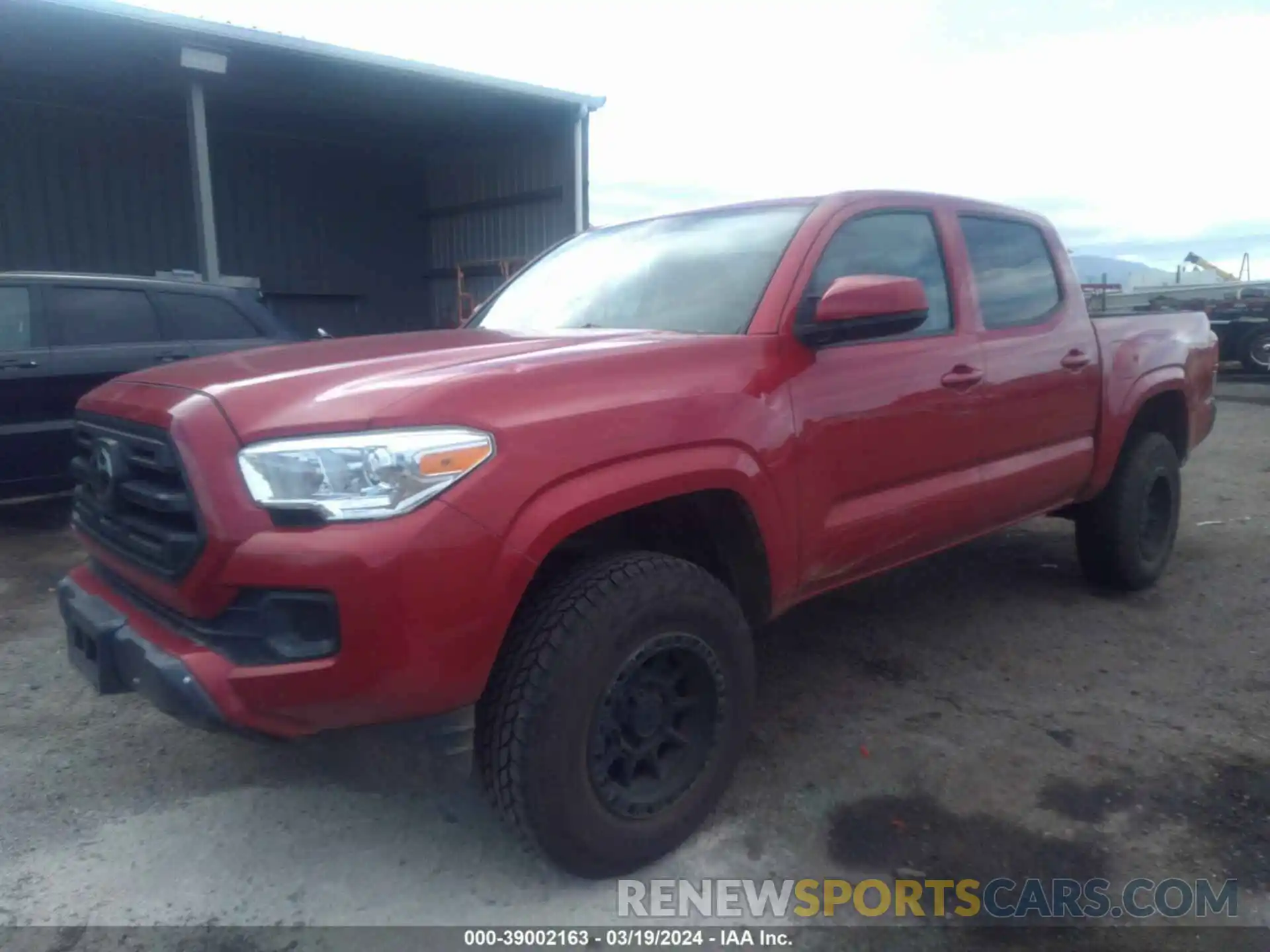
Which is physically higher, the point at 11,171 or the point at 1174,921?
the point at 11,171

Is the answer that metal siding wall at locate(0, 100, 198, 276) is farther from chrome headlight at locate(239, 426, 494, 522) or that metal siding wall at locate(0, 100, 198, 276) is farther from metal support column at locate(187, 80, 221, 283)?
chrome headlight at locate(239, 426, 494, 522)

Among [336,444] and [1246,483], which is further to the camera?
[1246,483]

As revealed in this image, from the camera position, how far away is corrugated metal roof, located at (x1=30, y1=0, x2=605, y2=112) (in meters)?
8.78

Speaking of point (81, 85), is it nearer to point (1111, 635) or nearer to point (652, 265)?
point (652, 265)

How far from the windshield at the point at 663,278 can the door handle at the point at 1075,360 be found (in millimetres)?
1482

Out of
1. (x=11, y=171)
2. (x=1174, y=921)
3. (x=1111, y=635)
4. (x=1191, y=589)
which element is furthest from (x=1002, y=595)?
(x=11, y=171)

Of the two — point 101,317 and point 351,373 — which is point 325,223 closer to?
point 101,317

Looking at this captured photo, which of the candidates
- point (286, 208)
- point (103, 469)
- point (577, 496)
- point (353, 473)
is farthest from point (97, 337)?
point (286, 208)

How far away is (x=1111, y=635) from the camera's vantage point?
412 centimetres

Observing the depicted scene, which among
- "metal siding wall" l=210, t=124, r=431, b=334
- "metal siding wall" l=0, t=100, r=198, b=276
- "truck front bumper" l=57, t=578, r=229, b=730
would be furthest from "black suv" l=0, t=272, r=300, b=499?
"metal siding wall" l=210, t=124, r=431, b=334

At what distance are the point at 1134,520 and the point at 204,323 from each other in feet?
18.7

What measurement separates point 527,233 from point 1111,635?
10.7m

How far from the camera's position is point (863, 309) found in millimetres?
2680

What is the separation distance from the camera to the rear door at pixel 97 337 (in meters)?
5.79
